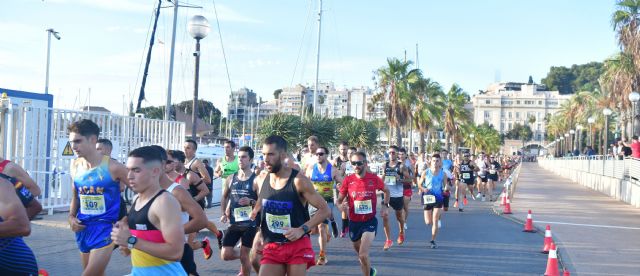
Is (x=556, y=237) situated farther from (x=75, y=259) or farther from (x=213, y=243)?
(x=75, y=259)

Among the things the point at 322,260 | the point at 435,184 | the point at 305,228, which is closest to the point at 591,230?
the point at 435,184

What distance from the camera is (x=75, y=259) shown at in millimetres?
10414

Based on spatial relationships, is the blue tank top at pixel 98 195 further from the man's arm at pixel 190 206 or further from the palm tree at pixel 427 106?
the palm tree at pixel 427 106

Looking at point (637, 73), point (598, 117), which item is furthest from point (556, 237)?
point (598, 117)

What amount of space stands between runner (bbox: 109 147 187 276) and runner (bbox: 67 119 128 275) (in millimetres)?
1993

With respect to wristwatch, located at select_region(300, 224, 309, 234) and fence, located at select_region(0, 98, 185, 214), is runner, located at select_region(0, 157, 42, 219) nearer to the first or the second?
wristwatch, located at select_region(300, 224, 309, 234)

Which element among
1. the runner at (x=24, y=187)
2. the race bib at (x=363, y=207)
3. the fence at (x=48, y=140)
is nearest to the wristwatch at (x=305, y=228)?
the runner at (x=24, y=187)

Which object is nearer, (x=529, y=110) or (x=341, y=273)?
(x=341, y=273)

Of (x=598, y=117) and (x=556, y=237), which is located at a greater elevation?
(x=598, y=117)

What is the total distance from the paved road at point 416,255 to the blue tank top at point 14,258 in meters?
4.77

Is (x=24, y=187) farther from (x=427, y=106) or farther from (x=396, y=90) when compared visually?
(x=427, y=106)

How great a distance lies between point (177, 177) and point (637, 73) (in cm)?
3987

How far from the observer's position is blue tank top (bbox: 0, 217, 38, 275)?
4.68 meters

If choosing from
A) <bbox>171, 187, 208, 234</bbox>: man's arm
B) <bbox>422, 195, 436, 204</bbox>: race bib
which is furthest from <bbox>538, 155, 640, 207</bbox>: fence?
<bbox>171, 187, 208, 234</bbox>: man's arm
